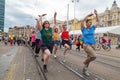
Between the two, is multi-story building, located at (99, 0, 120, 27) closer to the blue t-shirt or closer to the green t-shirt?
the green t-shirt

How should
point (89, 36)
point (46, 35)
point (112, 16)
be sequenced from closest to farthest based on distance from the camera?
point (89, 36) < point (46, 35) < point (112, 16)

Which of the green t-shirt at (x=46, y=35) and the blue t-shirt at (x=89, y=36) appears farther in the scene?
the green t-shirt at (x=46, y=35)

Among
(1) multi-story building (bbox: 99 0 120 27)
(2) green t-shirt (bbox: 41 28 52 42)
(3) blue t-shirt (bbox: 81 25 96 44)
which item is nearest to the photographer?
(3) blue t-shirt (bbox: 81 25 96 44)

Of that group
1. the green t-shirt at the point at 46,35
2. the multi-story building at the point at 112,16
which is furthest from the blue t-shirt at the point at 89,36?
the multi-story building at the point at 112,16

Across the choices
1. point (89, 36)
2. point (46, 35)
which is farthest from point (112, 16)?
point (89, 36)

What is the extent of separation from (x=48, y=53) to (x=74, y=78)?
158 cm

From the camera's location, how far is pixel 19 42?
51250 millimetres

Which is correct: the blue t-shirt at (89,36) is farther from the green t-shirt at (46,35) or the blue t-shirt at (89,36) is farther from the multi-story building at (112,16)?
the multi-story building at (112,16)

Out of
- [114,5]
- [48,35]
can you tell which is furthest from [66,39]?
[114,5]

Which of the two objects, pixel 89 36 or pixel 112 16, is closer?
pixel 89 36

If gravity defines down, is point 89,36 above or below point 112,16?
below

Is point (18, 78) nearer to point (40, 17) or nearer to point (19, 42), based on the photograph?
point (40, 17)

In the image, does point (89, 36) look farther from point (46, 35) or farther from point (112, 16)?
point (112, 16)

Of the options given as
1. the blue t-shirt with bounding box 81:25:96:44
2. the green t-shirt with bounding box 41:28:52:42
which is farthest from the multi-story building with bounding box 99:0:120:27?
the blue t-shirt with bounding box 81:25:96:44
